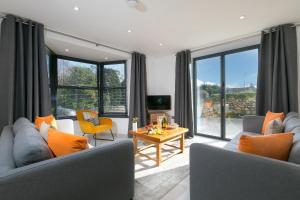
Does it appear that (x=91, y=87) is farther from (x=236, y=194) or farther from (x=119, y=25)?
(x=236, y=194)

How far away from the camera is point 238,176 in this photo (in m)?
1.05

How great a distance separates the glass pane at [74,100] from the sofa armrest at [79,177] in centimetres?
325

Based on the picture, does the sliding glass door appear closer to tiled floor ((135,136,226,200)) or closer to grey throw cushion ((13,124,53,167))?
tiled floor ((135,136,226,200))

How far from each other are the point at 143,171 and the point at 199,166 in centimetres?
127

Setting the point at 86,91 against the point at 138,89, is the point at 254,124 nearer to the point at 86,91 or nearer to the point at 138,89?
the point at 138,89

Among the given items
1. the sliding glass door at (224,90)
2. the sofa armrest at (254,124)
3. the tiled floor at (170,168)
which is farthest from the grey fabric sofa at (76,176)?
the sliding glass door at (224,90)

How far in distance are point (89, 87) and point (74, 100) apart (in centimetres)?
57

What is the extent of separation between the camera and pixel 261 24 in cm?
275

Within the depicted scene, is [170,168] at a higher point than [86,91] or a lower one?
lower

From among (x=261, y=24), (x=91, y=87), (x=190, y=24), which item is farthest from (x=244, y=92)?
(x=91, y=87)

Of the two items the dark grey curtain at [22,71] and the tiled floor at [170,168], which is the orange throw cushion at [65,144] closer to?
the tiled floor at [170,168]

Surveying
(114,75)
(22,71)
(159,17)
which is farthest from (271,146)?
(114,75)

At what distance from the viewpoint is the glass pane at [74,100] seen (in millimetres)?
3912

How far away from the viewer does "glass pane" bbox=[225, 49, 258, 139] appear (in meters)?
3.50
